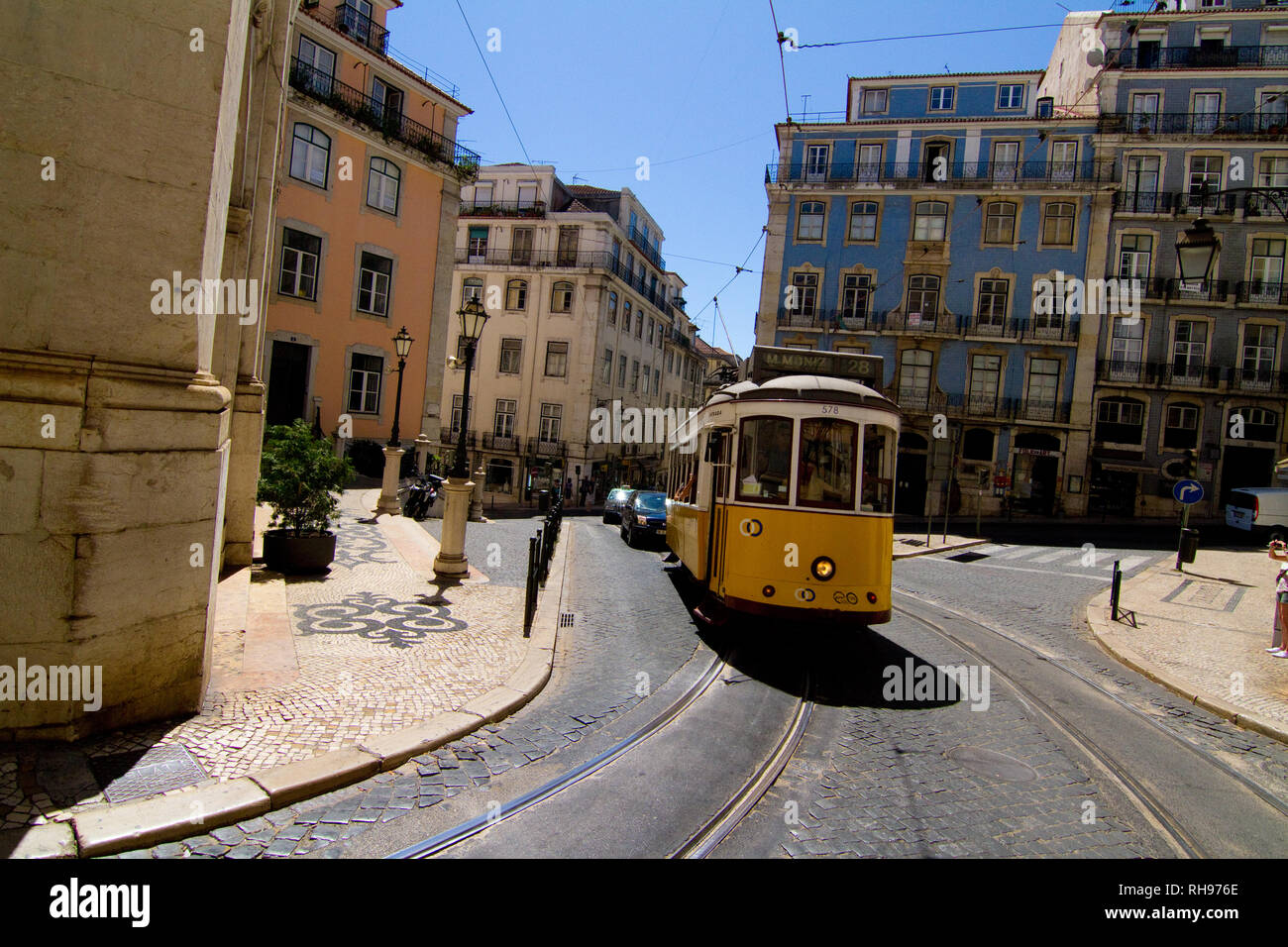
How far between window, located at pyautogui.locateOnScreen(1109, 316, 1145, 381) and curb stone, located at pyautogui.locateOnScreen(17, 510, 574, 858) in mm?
35444

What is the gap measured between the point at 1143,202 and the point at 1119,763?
35670 millimetres

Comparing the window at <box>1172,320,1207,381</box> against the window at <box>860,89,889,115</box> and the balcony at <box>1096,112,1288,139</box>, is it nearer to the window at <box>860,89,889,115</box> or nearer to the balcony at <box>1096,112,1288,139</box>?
the balcony at <box>1096,112,1288,139</box>

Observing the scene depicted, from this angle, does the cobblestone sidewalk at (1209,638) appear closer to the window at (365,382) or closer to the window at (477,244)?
the window at (365,382)

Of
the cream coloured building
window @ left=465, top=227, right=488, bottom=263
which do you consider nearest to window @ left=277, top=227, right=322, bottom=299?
the cream coloured building

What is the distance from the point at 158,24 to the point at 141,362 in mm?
2068

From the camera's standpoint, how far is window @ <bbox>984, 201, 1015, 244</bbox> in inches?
1289

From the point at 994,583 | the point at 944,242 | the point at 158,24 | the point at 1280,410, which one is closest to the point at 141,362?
the point at 158,24

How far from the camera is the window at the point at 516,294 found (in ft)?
135

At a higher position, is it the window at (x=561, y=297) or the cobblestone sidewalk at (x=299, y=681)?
the window at (x=561, y=297)

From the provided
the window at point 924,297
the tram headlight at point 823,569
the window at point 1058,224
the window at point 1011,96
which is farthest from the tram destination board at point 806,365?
the window at point 1011,96

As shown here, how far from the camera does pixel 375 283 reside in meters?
26.4

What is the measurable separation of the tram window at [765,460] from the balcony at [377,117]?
22566 mm

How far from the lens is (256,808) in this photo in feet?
12.8
